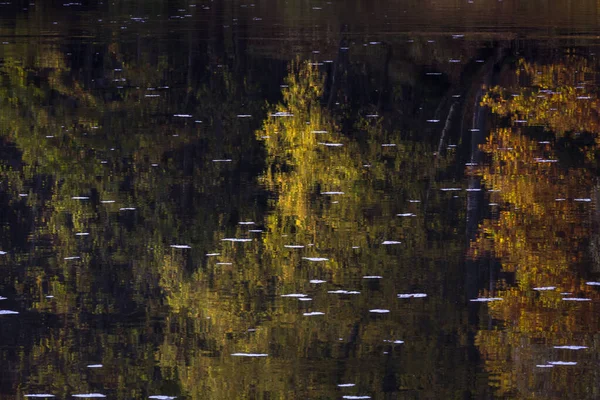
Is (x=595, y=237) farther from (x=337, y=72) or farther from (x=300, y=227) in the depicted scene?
(x=337, y=72)

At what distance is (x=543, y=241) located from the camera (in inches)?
450

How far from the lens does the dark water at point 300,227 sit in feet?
26.7

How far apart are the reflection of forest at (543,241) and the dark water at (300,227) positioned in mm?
34

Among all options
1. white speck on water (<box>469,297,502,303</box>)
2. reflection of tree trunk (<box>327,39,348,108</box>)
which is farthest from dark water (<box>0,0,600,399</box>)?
reflection of tree trunk (<box>327,39,348,108</box>)

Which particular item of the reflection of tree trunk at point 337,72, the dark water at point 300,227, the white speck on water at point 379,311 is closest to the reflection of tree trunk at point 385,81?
the dark water at point 300,227

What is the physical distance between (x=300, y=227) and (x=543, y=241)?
244 centimetres

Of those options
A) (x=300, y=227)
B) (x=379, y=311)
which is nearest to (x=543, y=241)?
(x=300, y=227)

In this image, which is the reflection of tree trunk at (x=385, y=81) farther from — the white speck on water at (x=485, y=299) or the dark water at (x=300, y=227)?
the white speck on water at (x=485, y=299)

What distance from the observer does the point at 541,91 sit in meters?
21.4

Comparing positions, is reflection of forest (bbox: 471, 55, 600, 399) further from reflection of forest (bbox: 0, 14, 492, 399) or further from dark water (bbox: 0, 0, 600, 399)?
reflection of forest (bbox: 0, 14, 492, 399)

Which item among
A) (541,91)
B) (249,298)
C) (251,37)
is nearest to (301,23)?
(251,37)

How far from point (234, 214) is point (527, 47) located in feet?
57.7

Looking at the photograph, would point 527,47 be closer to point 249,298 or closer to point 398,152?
point 398,152

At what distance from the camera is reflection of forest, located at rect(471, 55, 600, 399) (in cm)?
809
